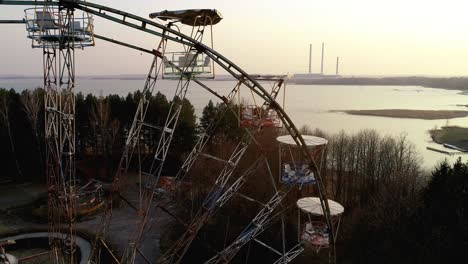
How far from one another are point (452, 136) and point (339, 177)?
88.4 feet

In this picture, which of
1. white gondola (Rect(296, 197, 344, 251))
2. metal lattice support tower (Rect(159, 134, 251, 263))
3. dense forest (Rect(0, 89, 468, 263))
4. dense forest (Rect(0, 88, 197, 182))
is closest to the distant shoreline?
dense forest (Rect(0, 89, 468, 263))

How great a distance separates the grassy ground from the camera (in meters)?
42.0

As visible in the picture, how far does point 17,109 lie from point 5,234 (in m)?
14.9

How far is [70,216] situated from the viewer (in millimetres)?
9086

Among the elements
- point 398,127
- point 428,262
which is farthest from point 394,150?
point 398,127

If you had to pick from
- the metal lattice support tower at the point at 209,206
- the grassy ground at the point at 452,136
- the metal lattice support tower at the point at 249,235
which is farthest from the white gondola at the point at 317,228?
the grassy ground at the point at 452,136

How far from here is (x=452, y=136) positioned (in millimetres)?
45406

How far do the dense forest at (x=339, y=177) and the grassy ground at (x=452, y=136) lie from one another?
14.5 metres

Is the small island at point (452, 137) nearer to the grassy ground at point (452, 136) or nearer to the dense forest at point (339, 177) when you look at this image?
the grassy ground at point (452, 136)

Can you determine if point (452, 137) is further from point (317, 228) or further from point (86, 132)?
point (86, 132)

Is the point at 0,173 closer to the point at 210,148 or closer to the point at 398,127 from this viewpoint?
the point at 210,148

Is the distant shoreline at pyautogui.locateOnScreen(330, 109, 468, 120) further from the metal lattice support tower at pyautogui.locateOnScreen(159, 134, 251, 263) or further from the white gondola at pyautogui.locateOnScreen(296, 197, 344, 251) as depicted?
the metal lattice support tower at pyautogui.locateOnScreen(159, 134, 251, 263)

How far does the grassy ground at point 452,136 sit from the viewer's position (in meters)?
42.0

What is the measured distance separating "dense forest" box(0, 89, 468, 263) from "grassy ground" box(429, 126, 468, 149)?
14.5 metres
